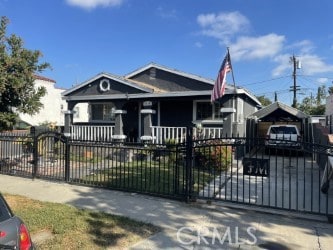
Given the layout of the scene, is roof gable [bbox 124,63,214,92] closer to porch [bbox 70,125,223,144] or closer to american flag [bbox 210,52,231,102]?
american flag [bbox 210,52,231,102]

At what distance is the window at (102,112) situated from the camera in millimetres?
19520

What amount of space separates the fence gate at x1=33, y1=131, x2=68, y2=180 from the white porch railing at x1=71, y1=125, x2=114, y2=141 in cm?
553

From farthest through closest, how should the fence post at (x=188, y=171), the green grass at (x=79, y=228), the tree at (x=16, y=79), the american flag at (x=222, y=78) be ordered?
the american flag at (x=222, y=78), the tree at (x=16, y=79), the fence post at (x=188, y=171), the green grass at (x=79, y=228)

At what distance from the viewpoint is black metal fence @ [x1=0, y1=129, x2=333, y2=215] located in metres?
6.93

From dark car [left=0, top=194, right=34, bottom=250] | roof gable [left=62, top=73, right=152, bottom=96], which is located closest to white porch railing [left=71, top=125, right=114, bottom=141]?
roof gable [left=62, top=73, right=152, bottom=96]

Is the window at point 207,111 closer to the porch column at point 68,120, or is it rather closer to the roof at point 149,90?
the roof at point 149,90

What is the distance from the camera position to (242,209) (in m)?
6.80

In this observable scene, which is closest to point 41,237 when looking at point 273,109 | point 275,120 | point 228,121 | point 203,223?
point 203,223

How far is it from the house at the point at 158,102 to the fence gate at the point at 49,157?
519 centimetres

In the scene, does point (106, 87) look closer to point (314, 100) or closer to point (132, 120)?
point (132, 120)

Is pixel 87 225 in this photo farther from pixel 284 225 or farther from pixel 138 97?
pixel 138 97

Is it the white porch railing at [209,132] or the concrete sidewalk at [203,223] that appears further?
the white porch railing at [209,132]

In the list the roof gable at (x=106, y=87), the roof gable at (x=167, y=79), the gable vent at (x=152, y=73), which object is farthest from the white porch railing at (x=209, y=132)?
the gable vent at (x=152, y=73)

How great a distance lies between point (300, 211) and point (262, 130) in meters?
16.0
